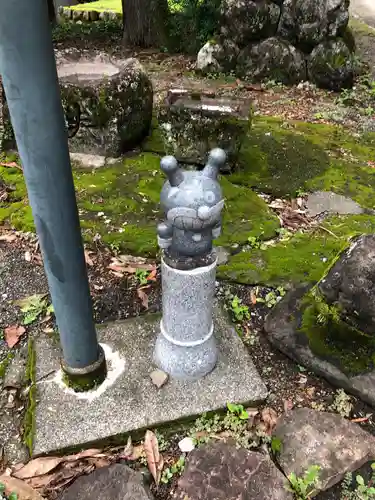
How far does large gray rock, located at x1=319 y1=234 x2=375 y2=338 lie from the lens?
258 cm

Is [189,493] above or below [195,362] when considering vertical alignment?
below

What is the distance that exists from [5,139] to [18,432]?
3569 mm

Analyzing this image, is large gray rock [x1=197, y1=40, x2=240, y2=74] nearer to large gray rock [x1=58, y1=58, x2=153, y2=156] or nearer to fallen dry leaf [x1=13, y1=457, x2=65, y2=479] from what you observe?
large gray rock [x1=58, y1=58, x2=153, y2=156]

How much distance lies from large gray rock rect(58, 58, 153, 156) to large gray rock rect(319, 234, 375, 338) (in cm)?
311

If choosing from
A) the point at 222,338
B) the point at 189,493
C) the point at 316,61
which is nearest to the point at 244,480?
the point at 189,493

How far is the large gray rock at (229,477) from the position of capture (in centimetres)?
226

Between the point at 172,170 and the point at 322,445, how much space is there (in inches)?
64.1

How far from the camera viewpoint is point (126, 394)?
2.66 metres

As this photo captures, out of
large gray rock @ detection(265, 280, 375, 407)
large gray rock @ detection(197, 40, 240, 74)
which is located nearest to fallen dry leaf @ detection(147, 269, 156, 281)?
large gray rock @ detection(265, 280, 375, 407)

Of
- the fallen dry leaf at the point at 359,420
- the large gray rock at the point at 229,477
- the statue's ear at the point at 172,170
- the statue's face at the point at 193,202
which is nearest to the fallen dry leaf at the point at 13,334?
the large gray rock at the point at 229,477

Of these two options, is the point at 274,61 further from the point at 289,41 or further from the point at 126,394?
the point at 126,394

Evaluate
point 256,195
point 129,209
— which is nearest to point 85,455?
point 129,209

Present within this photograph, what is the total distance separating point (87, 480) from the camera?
2311 mm

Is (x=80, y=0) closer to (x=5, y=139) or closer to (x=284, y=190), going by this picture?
(x=5, y=139)
